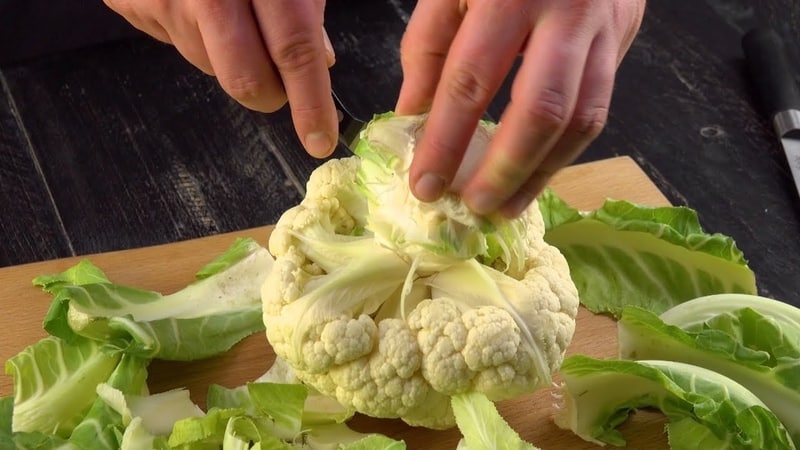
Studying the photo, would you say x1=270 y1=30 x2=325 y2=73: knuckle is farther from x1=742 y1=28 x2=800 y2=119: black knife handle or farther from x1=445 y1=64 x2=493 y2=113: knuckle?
x1=742 y1=28 x2=800 y2=119: black knife handle

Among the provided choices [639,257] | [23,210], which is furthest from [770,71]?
[23,210]

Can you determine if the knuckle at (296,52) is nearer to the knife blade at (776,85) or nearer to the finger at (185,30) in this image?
the finger at (185,30)

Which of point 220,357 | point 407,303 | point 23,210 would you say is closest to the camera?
point 407,303

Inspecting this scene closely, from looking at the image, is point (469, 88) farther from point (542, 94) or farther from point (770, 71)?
point (770, 71)

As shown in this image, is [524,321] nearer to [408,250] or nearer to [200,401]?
[408,250]

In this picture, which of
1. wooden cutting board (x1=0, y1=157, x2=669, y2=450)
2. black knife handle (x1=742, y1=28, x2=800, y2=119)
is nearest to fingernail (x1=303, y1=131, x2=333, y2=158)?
wooden cutting board (x1=0, y1=157, x2=669, y2=450)

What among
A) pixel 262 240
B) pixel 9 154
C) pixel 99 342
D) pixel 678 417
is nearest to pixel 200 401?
pixel 99 342

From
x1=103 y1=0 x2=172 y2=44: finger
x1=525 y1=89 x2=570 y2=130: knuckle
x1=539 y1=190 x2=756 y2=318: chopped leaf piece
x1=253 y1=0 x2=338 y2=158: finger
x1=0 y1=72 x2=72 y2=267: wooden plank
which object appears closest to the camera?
x1=525 y1=89 x2=570 y2=130: knuckle
